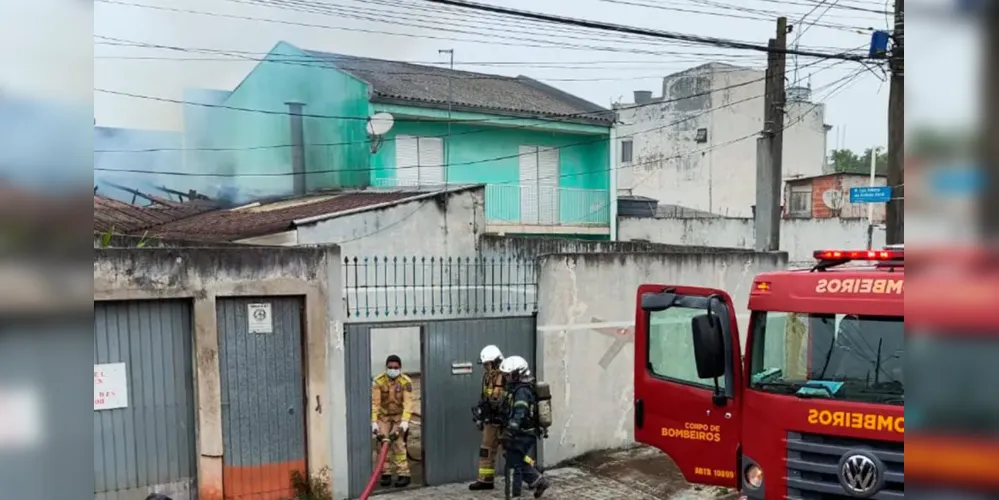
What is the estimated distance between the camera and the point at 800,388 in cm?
455

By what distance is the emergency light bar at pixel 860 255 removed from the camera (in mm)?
4930

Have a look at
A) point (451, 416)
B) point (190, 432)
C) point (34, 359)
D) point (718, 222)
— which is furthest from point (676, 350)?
point (718, 222)

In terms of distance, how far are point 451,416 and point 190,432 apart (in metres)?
2.50

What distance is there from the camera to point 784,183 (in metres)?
26.4

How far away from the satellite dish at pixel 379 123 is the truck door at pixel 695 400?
1156 centimetres

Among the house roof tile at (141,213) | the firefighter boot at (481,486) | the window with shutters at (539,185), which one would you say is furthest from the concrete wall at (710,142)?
the firefighter boot at (481,486)

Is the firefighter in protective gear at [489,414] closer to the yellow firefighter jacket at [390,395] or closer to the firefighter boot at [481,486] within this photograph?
the firefighter boot at [481,486]

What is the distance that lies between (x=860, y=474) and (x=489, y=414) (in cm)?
366

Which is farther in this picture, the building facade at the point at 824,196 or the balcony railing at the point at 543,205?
the building facade at the point at 824,196

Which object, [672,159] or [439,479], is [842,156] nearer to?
[672,159]

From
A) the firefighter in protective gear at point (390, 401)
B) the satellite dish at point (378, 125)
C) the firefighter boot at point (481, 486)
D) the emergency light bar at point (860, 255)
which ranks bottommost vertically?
the firefighter boot at point (481, 486)

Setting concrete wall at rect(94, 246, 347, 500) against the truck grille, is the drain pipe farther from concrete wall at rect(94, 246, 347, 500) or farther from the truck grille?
the truck grille

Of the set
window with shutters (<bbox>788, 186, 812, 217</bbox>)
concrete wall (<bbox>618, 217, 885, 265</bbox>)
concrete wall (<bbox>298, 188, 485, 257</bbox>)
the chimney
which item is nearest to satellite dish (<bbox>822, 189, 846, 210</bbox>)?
window with shutters (<bbox>788, 186, 812, 217</bbox>)

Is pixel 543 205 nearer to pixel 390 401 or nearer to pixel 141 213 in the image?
pixel 141 213
